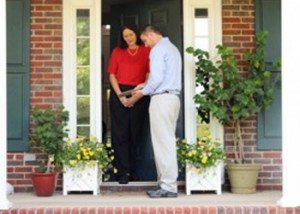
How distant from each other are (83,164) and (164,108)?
1.03 metres

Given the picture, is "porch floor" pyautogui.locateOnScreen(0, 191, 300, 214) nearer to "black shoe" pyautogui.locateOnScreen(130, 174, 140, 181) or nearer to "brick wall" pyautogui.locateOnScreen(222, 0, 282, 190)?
"brick wall" pyautogui.locateOnScreen(222, 0, 282, 190)

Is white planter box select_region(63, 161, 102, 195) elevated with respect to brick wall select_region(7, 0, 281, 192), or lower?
lower

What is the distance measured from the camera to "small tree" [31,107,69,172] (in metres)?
6.49

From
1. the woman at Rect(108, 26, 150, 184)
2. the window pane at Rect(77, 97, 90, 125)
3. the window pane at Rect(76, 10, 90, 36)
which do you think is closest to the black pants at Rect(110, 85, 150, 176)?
the woman at Rect(108, 26, 150, 184)

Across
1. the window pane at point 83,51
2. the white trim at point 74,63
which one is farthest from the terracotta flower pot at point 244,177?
the window pane at point 83,51

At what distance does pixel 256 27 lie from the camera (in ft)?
22.8

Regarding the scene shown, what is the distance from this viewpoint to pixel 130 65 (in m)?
6.98

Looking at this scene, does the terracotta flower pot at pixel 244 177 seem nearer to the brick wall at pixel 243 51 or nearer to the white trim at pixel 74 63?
the brick wall at pixel 243 51

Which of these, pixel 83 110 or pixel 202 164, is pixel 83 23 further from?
pixel 202 164

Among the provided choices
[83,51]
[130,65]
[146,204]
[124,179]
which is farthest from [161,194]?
[83,51]

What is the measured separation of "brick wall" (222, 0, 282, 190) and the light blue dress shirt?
3.09 ft

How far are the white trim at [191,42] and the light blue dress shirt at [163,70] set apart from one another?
0.69 meters

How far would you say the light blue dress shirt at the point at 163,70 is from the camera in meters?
6.19
